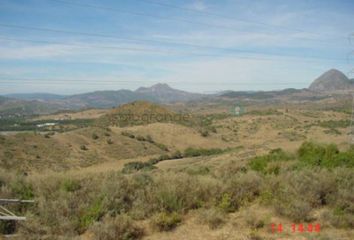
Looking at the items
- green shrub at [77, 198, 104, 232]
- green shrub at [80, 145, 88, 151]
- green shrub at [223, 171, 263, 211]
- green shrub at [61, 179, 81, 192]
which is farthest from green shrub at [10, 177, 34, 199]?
green shrub at [80, 145, 88, 151]

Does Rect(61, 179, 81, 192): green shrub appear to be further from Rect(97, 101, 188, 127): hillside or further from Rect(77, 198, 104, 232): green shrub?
Rect(97, 101, 188, 127): hillside

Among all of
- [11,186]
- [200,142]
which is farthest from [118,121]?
[11,186]

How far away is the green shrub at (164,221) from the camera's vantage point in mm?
9625

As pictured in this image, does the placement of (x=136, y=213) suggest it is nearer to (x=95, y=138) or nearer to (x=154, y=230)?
(x=154, y=230)

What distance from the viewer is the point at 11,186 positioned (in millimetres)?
11797

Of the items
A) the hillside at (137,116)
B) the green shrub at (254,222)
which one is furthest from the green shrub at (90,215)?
the hillside at (137,116)

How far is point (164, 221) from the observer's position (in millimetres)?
9648

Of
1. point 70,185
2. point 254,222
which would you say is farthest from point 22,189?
point 254,222

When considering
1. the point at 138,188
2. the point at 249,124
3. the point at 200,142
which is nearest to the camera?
the point at 138,188

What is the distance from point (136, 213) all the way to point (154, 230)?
79 centimetres
